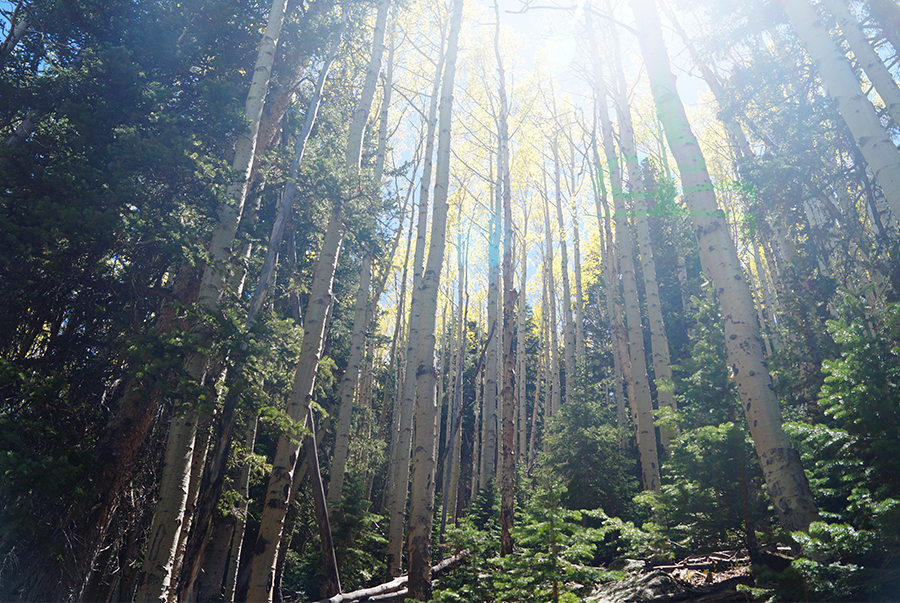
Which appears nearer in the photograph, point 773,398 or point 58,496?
point 773,398

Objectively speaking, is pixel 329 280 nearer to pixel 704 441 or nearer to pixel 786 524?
pixel 704 441

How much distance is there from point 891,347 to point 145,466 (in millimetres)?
7363

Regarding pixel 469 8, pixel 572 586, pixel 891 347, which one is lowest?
pixel 572 586

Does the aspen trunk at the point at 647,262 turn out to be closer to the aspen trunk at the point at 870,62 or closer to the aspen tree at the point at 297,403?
the aspen trunk at the point at 870,62

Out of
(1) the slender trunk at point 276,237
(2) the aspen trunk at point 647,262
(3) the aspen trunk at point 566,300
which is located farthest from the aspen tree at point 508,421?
(1) the slender trunk at point 276,237

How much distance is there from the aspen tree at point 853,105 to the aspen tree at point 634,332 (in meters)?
3.75

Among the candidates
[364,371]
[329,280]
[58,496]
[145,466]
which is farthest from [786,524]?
[364,371]

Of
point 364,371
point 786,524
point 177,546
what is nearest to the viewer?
point 786,524

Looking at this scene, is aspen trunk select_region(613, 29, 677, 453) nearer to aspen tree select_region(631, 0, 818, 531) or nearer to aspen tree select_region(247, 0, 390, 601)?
aspen tree select_region(631, 0, 818, 531)

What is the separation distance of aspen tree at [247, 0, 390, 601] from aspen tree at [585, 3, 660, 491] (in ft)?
16.5

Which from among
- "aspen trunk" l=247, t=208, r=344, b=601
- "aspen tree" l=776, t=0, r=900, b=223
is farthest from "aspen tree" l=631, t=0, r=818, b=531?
"aspen trunk" l=247, t=208, r=344, b=601

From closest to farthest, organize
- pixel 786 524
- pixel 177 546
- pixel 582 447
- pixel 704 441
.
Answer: pixel 786 524 → pixel 704 441 → pixel 177 546 → pixel 582 447

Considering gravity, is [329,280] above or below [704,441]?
above

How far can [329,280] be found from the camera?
6.10 m
